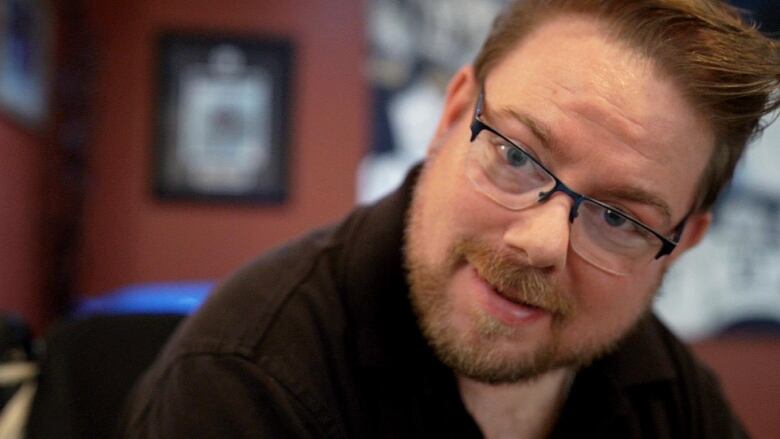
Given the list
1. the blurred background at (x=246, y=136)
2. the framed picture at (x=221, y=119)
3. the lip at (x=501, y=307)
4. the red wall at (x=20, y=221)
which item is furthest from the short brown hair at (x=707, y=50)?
the framed picture at (x=221, y=119)

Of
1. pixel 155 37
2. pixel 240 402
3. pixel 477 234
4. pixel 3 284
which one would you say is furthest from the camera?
pixel 155 37

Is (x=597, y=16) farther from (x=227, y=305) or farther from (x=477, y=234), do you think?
(x=227, y=305)

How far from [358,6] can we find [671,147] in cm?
250

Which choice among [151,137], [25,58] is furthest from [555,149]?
[151,137]

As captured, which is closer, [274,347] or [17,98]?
[274,347]

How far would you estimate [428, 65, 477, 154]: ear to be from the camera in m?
1.07

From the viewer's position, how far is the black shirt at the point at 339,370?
797 millimetres

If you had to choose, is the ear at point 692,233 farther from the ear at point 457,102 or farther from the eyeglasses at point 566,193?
the ear at point 457,102

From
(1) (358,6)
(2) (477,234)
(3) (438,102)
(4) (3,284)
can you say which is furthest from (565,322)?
(1) (358,6)

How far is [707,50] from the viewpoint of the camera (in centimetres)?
91

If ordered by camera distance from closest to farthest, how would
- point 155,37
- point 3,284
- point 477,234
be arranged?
A: point 477,234, point 3,284, point 155,37

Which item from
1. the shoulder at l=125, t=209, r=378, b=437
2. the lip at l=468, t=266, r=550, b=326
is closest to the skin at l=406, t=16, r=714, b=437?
the lip at l=468, t=266, r=550, b=326

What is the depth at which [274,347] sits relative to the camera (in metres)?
0.84

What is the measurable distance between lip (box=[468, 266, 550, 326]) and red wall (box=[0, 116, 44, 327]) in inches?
75.8
